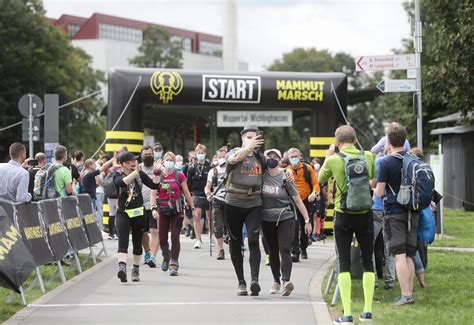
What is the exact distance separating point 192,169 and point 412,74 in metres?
4.86

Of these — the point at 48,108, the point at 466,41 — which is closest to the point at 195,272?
the point at 48,108

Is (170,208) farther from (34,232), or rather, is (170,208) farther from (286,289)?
(286,289)

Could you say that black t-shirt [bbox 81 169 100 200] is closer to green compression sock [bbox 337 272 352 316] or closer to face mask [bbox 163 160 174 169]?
face mask [bbox 163 160 174 169]

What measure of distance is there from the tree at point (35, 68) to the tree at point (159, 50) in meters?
20.4

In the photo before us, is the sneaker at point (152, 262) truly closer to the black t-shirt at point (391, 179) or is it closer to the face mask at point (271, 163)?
the face mask at point (271, 163)

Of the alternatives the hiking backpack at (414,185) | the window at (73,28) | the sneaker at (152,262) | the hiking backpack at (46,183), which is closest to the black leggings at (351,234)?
the hiking backpack at (414,185)

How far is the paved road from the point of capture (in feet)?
30.5

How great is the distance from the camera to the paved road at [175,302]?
930 cm

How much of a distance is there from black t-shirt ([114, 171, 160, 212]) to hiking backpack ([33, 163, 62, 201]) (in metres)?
2.42

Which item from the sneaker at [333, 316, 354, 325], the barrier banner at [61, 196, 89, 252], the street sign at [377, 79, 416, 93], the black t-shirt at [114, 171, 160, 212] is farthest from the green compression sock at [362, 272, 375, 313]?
the street sign at [377, 79, 416, 93]

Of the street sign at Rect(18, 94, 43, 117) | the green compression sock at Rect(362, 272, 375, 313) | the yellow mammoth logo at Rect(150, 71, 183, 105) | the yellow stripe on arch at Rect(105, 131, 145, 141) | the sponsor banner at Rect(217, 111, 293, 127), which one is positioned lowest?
the green compression sock at Rect(362, 272, 375, 313)

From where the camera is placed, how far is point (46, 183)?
14.6 metres

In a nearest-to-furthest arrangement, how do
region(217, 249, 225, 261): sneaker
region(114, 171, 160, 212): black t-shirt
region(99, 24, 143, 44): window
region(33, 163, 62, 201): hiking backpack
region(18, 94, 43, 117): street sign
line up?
region(114, 171, 160, 212): black t-shirt, region(33, 163, 62, 201): hiking backpack, region(217, 249, 225, 261): sneaker, region(18, 94, 43, 117): street sign, region(99, 24, 143, 44): window

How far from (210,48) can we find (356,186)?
13039 cm
